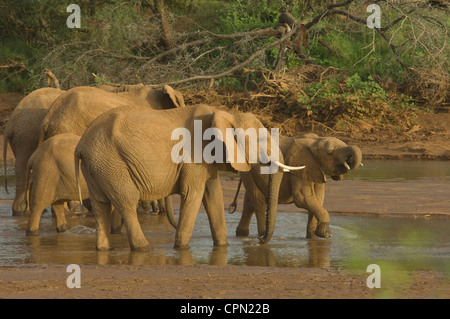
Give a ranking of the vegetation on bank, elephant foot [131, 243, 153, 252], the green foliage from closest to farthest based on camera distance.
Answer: elephant foot [131, 243, 153, 252]
the green foliage
the vegetation on bank

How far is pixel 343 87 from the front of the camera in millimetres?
19109

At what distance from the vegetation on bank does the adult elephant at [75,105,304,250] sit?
9800 millimetres

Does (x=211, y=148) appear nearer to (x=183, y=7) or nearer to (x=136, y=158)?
(x=136, y=158)

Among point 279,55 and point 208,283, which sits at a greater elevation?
point 279,55

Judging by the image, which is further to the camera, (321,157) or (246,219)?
(246,219)

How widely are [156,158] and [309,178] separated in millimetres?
1866

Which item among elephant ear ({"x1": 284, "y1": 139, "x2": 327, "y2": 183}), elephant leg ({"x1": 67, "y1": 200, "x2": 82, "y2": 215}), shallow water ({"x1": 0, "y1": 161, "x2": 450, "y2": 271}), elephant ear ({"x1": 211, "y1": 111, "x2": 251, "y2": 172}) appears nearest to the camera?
shallow water ({"x1": 0, "y1": 161, "x2": 450, "y2": 271})

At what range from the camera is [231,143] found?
8242 mm

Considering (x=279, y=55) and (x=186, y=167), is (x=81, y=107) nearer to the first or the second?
(x=186, y=167)

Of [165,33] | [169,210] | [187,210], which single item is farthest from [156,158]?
[165,33]

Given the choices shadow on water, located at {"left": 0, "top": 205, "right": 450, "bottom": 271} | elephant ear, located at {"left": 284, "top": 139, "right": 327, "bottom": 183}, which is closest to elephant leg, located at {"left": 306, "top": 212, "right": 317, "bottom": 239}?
shadow on water, located at {"left": 0, "top": 205, "right": 450, "bottom": 271}

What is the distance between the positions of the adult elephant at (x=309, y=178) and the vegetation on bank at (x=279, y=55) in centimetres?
891

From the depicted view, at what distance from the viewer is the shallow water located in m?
7.96

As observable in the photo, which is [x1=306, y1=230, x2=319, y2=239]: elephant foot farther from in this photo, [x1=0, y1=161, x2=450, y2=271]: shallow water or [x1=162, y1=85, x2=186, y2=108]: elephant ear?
[x1=162, y1=85, x2=186, y2=108]: elephant ear
